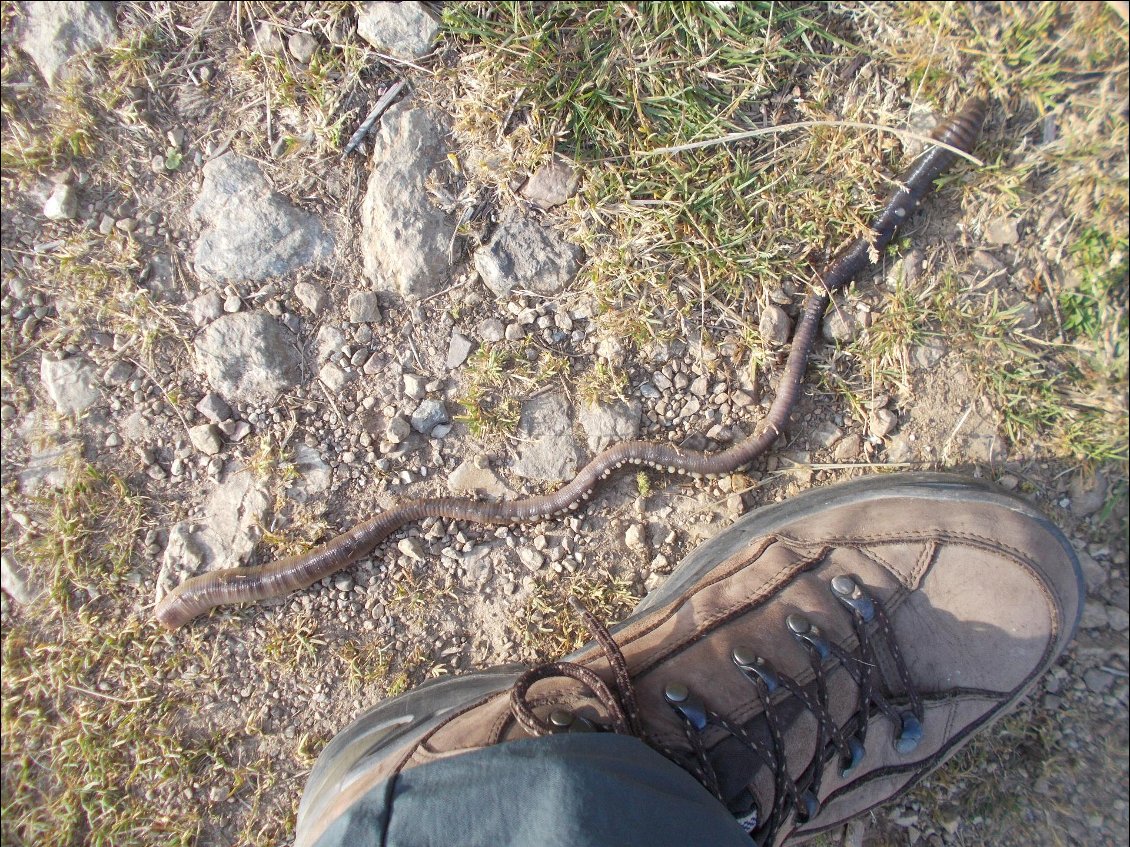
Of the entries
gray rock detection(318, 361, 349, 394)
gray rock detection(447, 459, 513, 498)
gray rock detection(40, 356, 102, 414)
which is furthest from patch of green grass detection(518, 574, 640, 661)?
gray rock detection(40, 356, 102, 414)

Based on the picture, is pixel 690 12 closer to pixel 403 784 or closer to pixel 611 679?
pixel 611 679

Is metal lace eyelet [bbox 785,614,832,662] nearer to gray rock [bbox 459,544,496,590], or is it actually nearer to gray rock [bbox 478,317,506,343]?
gray rock [bbox 459,544,496,590]

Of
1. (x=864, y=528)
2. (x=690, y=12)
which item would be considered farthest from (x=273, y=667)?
(x=690, y=12)

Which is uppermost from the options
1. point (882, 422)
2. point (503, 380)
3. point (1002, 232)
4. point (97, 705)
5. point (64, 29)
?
point (1002, 232)

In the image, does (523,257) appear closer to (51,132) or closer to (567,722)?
(567,722)

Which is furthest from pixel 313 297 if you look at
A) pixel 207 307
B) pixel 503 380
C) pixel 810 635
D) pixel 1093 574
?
pixel 1093 574

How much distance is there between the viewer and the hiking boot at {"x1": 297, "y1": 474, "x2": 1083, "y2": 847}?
315cm

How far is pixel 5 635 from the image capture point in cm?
412

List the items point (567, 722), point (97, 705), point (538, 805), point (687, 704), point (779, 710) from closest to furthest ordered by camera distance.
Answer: point (538, 805)
point (567, 722)
point (687, 704)
point (779, 710)
point (97, 705)

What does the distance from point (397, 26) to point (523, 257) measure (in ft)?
4.61

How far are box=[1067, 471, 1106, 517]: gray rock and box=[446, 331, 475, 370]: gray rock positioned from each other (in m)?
3.44

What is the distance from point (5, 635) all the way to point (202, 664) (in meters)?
1.20

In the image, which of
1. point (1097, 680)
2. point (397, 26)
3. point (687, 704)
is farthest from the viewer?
point (1097, 680)

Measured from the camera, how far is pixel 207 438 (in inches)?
158
